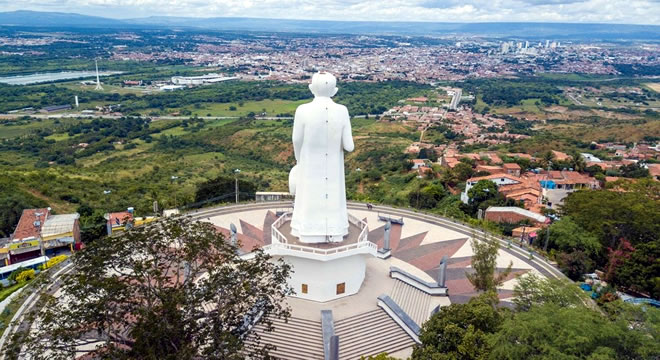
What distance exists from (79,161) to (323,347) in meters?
59.3

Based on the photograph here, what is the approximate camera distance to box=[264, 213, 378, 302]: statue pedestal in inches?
763

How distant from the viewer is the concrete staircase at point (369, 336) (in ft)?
57.5

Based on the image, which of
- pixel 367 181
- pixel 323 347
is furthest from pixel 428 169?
pixel 323 347

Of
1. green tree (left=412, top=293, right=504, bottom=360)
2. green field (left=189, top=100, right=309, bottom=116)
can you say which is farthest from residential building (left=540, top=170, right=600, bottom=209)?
green field (left=189, top=100, right=309, bottom=116)

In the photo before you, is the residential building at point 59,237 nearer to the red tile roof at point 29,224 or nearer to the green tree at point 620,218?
the red tile roof at point 29,224

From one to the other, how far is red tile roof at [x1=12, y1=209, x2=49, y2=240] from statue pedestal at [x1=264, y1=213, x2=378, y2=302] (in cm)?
1753

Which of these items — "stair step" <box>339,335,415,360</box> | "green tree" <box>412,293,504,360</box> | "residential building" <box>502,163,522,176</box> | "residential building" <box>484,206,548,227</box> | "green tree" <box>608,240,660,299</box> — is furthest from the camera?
"residential building" <box>502,163,522,176</box>

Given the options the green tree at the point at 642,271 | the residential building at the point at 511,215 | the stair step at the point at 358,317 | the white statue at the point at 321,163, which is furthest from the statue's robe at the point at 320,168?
the residential building at the point at 511,215

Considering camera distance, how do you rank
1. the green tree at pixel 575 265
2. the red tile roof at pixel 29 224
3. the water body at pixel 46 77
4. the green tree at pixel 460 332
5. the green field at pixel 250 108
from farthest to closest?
the water body at pixel 46 77 → the green field at pixel 250 108 → the red tile roof at pixel 29 224 → the green tree at pixel 575 265 → the green tree at pixel 460 332

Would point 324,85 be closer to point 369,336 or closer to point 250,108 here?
point 369,336

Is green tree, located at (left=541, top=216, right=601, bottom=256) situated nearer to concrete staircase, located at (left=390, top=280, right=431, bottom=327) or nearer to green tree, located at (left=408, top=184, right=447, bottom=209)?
concrete staircase, located at (left=390, top=280, right=431, bottom=327)

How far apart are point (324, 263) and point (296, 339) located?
3.21 m

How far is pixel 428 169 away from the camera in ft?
171

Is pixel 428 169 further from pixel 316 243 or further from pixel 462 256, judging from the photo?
pixel 316 243
